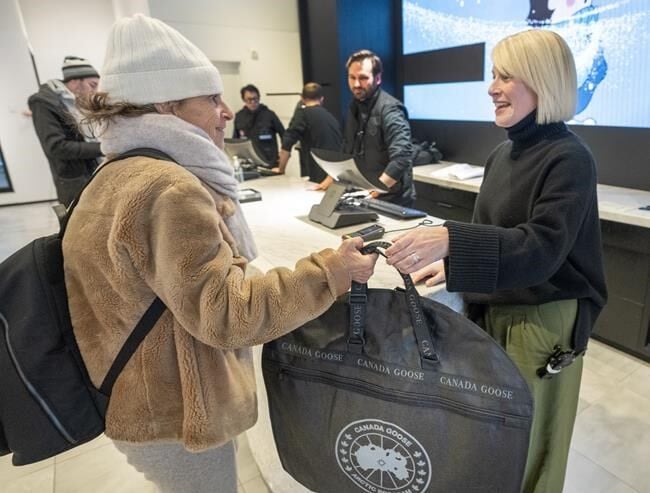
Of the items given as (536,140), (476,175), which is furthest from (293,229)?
(476,175)

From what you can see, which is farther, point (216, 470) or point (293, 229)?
point (293, 229)

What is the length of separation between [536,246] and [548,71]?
1.45ft

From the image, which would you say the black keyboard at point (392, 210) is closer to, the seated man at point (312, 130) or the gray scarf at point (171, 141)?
the gray scarf at point (171, 141)

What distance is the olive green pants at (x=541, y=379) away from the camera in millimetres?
1125

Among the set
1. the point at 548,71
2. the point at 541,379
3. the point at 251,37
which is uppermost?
the point at 251,37

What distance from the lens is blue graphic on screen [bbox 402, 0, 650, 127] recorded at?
2379 millimetres

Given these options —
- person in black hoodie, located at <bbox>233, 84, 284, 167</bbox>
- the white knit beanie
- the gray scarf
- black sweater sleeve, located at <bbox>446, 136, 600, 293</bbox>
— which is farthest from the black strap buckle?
person in black hoodie, located at <bbox>233, 84, 284, 167</bbox>

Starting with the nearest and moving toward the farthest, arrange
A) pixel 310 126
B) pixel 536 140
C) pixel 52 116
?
pixel 536 140 < pixel 52 116 < pixel 310 126

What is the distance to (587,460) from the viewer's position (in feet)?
5.79

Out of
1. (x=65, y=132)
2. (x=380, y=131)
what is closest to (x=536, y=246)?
(x=380, y=131)

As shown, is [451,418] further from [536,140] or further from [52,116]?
[52,116]

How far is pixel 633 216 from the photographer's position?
209 cm

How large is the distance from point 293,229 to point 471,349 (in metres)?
1.10

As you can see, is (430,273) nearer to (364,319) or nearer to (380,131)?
(364,319)
